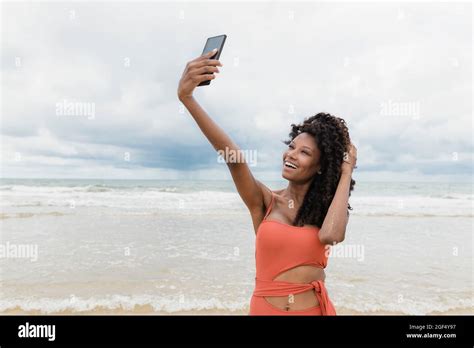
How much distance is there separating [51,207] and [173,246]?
12863 millimetres

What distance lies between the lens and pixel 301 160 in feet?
8.80

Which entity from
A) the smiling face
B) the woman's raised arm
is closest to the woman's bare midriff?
the woman's raised arm

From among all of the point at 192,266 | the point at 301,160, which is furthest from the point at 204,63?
the point at 192,266

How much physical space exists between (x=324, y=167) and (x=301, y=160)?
0.63 feet

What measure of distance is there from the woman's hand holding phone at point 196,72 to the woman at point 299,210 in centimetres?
3

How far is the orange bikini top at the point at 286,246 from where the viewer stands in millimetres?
2465

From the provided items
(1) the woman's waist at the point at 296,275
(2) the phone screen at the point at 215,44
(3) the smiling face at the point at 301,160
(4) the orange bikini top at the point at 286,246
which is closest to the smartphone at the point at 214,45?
(2) the phone screen at the point at 215,44

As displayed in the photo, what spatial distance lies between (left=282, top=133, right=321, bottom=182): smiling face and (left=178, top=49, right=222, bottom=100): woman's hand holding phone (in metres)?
0.86

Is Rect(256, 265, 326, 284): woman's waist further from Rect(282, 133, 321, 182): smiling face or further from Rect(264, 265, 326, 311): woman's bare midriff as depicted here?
Rect(282, 133, 321, 182): smiling face

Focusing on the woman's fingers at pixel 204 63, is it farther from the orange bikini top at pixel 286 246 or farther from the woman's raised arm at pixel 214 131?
the orange bikini top at pixel 286 246

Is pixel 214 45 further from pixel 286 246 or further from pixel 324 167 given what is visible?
pixel 286 246
